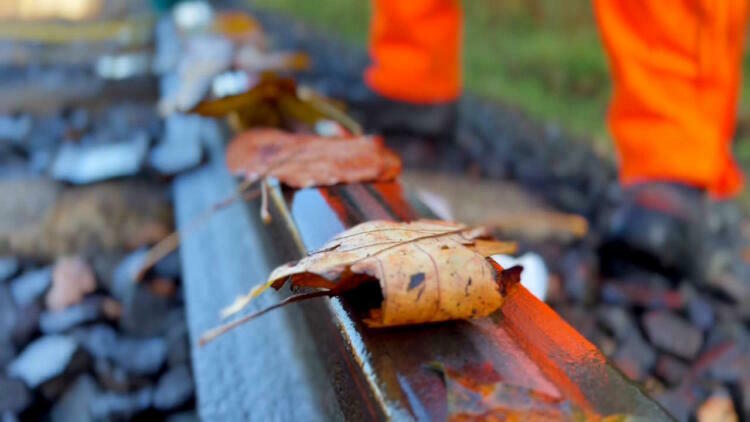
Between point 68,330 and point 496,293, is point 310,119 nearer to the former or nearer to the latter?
point 68,330

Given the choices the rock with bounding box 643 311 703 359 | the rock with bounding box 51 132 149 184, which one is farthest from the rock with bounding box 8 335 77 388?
the rock with bounding box 643 311 703 359

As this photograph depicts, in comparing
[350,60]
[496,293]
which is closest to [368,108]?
[350,60]

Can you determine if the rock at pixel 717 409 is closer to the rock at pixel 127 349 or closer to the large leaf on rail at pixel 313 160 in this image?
the large leaf on rail at pixel 313 160

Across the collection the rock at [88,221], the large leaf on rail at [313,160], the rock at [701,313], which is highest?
the large leaf on rail at [313,160]

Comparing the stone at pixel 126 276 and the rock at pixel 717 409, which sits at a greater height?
the stone at pixel 126 276

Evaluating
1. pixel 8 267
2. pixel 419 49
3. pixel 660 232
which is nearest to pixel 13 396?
pixel 8 267

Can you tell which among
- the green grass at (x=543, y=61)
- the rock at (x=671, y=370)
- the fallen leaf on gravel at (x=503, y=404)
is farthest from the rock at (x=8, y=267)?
A: the green grass at (x=543, y=61)

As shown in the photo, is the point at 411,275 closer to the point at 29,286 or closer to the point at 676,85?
the point at 29,286

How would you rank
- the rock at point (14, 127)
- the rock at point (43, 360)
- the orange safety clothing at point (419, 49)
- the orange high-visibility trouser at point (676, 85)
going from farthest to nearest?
the orange safety clothing at point (419, 49)
the rock at point (14, 127)
the orange high-visibility trouser at point (676, 85)
the rock at point (43, 360)
